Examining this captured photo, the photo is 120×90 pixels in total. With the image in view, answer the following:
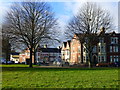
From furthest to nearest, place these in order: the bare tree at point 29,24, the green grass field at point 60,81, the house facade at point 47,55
→ the house facade at point 47,55 → the bare tree at point 29,24 → the green grass field at point 60,81

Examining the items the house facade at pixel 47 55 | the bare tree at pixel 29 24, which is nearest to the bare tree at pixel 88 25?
the bare tree at pixel 29 24

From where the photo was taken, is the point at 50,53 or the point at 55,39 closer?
the point at 55,39

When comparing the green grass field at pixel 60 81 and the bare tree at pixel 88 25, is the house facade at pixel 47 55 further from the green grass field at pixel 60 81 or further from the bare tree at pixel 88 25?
the green grass field at pixel 60 81

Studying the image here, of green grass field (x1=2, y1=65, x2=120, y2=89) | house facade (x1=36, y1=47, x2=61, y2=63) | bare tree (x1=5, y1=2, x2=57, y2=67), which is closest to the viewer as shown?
green grass field (x1=2, y1=65, x2=120, y2=89)

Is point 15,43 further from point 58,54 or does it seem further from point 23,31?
point 58,54

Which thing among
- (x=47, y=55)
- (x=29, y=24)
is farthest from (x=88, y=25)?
(x=47, y=55)

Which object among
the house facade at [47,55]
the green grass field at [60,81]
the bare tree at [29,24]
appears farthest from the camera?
the house facade at [47,55]

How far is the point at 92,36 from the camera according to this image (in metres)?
46.4

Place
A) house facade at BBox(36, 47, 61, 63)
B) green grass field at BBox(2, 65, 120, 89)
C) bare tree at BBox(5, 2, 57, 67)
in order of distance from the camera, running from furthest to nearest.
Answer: house facade at BBox(36, 47, 61, 63), bare tree at BBox(5, 2, 57, 67), green grass field at BBox(2, 65, 120, 89)

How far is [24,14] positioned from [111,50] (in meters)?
41.3

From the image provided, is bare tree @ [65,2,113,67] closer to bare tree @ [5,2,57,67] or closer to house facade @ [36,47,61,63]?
bare tree @ [5,2,57,67]

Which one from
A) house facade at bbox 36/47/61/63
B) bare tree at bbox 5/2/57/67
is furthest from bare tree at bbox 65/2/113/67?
house facade at bbox 36/47/61/63

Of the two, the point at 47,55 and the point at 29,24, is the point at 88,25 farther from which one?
the point at 47,55

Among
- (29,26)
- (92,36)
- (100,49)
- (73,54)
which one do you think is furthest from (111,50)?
Answer: (29,26)
